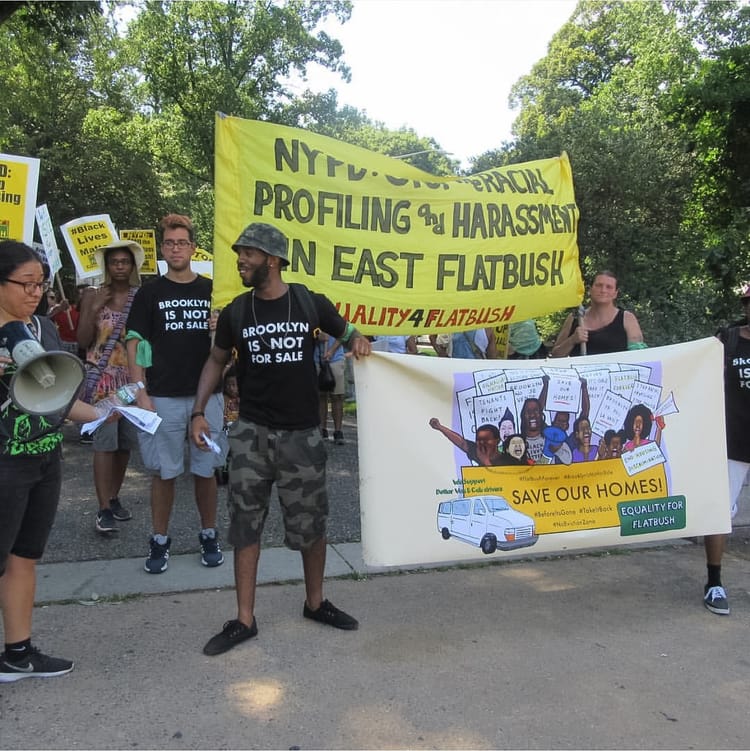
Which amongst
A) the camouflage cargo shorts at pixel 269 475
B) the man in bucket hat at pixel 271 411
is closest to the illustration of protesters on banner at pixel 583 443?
the man in bucket hat at pixel 271 411

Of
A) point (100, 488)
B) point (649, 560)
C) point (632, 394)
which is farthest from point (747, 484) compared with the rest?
point (100, 488)

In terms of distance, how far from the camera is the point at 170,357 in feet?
13.6

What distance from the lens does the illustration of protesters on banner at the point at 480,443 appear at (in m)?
3.62

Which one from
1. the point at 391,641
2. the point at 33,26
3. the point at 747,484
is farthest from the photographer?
the point at 33,26

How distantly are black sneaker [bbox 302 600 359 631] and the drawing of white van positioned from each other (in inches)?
25.2

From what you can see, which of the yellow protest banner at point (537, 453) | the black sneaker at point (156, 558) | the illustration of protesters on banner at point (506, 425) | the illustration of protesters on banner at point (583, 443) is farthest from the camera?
the black sneaker at point (156, 558)

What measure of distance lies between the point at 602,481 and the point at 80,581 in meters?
2.95

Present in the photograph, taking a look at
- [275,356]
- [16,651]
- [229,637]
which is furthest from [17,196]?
[229,637]

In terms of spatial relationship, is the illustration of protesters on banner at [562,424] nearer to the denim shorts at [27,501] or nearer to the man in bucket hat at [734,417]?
the man in bucket hat at [734,417]

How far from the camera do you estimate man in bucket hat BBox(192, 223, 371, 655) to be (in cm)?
335

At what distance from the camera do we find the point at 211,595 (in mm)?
3982

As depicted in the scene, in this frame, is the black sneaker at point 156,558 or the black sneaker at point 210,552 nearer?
the black sneaker at point 156,558

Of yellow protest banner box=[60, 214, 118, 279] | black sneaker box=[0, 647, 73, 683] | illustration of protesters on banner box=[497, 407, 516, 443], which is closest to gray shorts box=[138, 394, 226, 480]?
black sneaker box=[0, 647, 73, 683]

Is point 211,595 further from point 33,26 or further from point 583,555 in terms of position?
point 33,26
